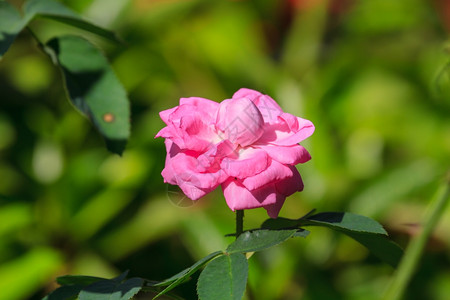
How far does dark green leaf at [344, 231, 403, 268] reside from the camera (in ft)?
1.80

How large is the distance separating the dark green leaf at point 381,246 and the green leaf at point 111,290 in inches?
7.5

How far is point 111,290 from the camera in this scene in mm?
510

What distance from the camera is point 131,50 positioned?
194cm

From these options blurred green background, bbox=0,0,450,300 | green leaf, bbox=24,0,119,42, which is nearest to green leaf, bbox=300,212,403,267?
green leaf, bbox=24,0,119,42

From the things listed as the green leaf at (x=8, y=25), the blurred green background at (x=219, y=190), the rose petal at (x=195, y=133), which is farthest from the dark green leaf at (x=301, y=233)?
the blurred green background at (x=219, y=190)

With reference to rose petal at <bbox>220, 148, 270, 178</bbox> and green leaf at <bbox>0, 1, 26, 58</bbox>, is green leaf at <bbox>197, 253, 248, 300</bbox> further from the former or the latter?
green leaf at <bbox>0, 1, 26, 58</bbox>

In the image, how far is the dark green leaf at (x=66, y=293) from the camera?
54 cm

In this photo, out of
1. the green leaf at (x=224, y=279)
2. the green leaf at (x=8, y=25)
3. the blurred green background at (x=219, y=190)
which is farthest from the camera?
the blurred green background at (x=219, y=190)

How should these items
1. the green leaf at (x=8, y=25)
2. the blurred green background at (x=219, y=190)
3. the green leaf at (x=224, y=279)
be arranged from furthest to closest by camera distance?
the blurred green background at (x=219, y=190), the green leaf at (x=8, y=25), the green leaf at (x=224, y=279)

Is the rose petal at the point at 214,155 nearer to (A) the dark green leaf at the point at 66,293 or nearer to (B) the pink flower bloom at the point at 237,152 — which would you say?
(B) the pink flower bloom at the point at 237,152

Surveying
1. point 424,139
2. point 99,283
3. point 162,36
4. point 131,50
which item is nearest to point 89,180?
point 131,50

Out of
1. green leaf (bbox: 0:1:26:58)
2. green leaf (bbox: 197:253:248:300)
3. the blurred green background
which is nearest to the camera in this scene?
green leaf (bbox: 197:253:248:300)

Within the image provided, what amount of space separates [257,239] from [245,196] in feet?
0.13

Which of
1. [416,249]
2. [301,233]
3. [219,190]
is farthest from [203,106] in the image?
[219,190]
